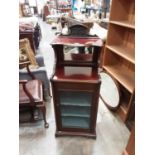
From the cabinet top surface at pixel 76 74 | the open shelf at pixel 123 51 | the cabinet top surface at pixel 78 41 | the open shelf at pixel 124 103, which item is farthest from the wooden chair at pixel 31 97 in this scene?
the open shelf at pixel 123 51

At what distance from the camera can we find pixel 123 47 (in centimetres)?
213

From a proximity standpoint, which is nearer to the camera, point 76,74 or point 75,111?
point 76,74

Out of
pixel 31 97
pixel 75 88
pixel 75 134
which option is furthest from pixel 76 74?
pixel 75 134

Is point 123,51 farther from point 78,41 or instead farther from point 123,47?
point 78,41

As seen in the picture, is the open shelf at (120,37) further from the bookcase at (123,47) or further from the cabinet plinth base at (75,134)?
the cabinet plinth base at (75,134)

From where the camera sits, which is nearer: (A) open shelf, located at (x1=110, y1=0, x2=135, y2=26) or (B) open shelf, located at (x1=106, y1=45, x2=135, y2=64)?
(B) open shelf, located at (x1=106, y1=45, x2=135, y2=64)

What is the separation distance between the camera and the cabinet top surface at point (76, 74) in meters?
1.41

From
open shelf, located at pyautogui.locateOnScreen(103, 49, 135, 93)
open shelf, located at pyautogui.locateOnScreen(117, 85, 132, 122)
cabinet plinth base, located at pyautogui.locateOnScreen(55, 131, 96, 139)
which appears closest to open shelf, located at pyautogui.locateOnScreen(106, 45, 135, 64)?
open shelf, located at pyautogui.locateOnScreen(103, 49, 135, 93)

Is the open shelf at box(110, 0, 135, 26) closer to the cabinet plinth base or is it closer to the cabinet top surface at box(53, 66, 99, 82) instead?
the cabinet top surface at box(53, 66, 99, 82)

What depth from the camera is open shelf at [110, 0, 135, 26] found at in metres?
1.93

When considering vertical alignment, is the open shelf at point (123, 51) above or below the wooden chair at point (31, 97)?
above

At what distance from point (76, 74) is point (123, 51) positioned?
84 centimetres
